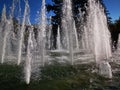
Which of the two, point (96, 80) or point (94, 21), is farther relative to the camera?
point (94, 21)

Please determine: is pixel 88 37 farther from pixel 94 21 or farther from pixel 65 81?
pixel 65 81

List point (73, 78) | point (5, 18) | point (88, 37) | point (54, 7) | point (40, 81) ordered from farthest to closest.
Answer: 1. point (54, 7)
2. point (88, 37)
3. point (5, 18)
4. point (73, 78)
5. point (40, 81)

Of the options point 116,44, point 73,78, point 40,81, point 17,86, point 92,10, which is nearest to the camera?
point 17,86

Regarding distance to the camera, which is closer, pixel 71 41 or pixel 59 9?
pixel 71 41

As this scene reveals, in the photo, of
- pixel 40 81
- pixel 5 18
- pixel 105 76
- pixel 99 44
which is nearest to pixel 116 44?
pixel 99 44

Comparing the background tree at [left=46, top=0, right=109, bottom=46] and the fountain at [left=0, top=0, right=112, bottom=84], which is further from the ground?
the background tree at [left=46, top=0, right=109, bottom=46]

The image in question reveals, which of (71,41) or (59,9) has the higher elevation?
(59,9)

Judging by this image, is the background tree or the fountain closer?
the fountain

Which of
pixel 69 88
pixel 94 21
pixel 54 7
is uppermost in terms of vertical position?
pixel 54 7

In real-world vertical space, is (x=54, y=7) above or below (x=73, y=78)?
above

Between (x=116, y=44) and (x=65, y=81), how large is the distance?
26.7m

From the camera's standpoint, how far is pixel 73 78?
13156 mm

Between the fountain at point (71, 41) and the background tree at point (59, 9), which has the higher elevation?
the background tree at point (59, 9)

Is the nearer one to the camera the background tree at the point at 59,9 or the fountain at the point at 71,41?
the fountain at the point at 71,41
